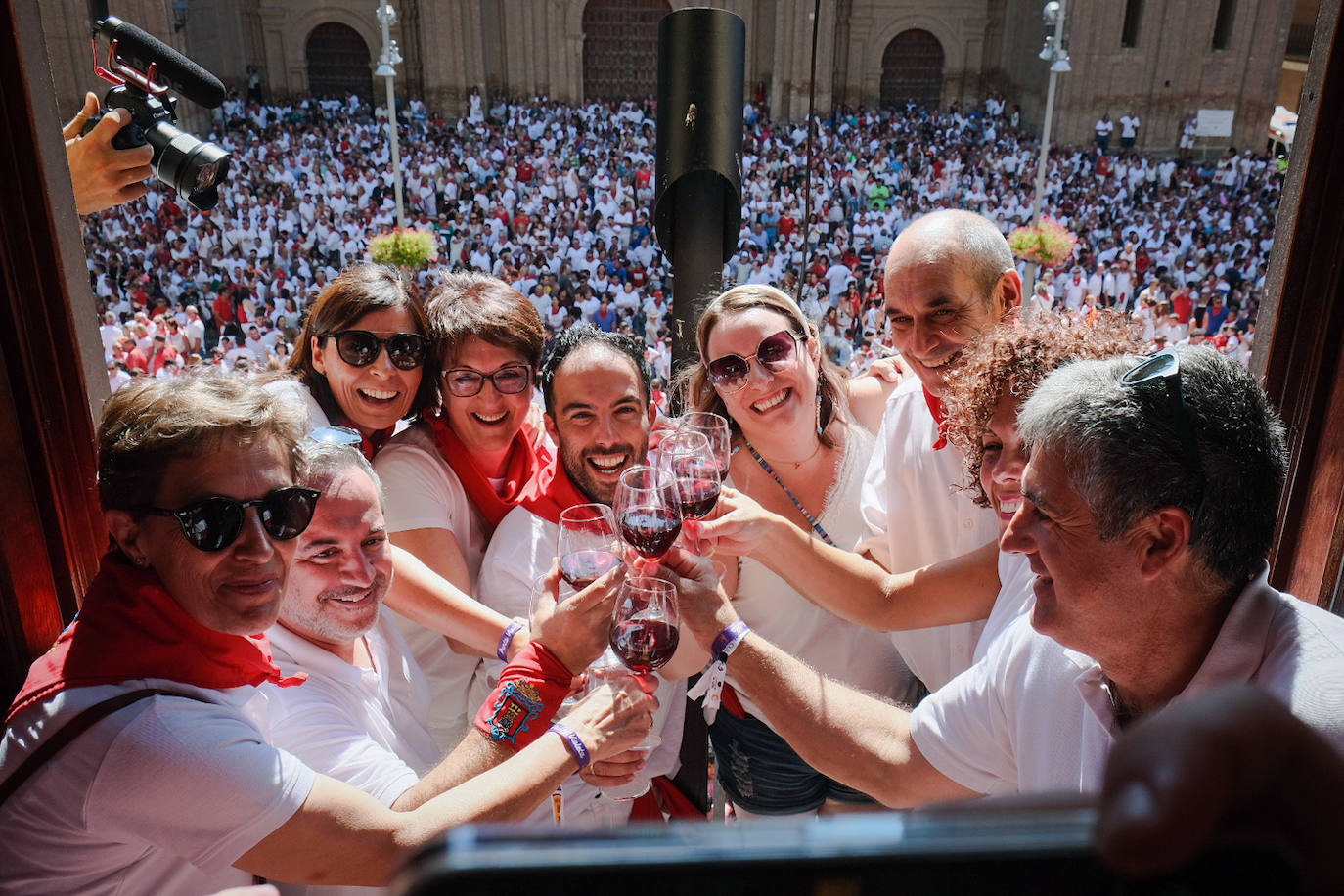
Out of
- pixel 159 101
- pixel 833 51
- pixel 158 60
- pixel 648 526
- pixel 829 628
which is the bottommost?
pixel 829 628

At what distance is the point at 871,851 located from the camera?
38cm

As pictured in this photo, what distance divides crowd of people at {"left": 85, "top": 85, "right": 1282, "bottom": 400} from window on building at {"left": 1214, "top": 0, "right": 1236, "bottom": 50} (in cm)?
293

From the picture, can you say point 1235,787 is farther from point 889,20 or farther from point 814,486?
point 889,20

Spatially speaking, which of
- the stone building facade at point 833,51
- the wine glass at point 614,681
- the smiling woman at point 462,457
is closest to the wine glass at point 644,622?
the wine glass at point 614,681

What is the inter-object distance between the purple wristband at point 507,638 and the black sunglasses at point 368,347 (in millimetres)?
794

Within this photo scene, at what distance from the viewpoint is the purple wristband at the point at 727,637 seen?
1896 millimetres

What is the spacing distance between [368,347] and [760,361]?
105 centimetres

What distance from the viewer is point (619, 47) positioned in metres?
25.3

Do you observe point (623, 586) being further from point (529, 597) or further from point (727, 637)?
point (529, 597)

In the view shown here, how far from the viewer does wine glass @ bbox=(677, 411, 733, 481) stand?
2295 mm

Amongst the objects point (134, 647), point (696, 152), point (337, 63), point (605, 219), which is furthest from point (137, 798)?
point (337, 63)

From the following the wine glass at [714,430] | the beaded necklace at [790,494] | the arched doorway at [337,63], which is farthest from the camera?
the arched doorway at [337,63]

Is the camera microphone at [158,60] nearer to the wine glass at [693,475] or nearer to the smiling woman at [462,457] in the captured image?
the smiling woman at [462,457]

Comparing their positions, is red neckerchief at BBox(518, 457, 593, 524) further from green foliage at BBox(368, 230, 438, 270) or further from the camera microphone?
green foliage at BBox(368, 230, 438, 270)
